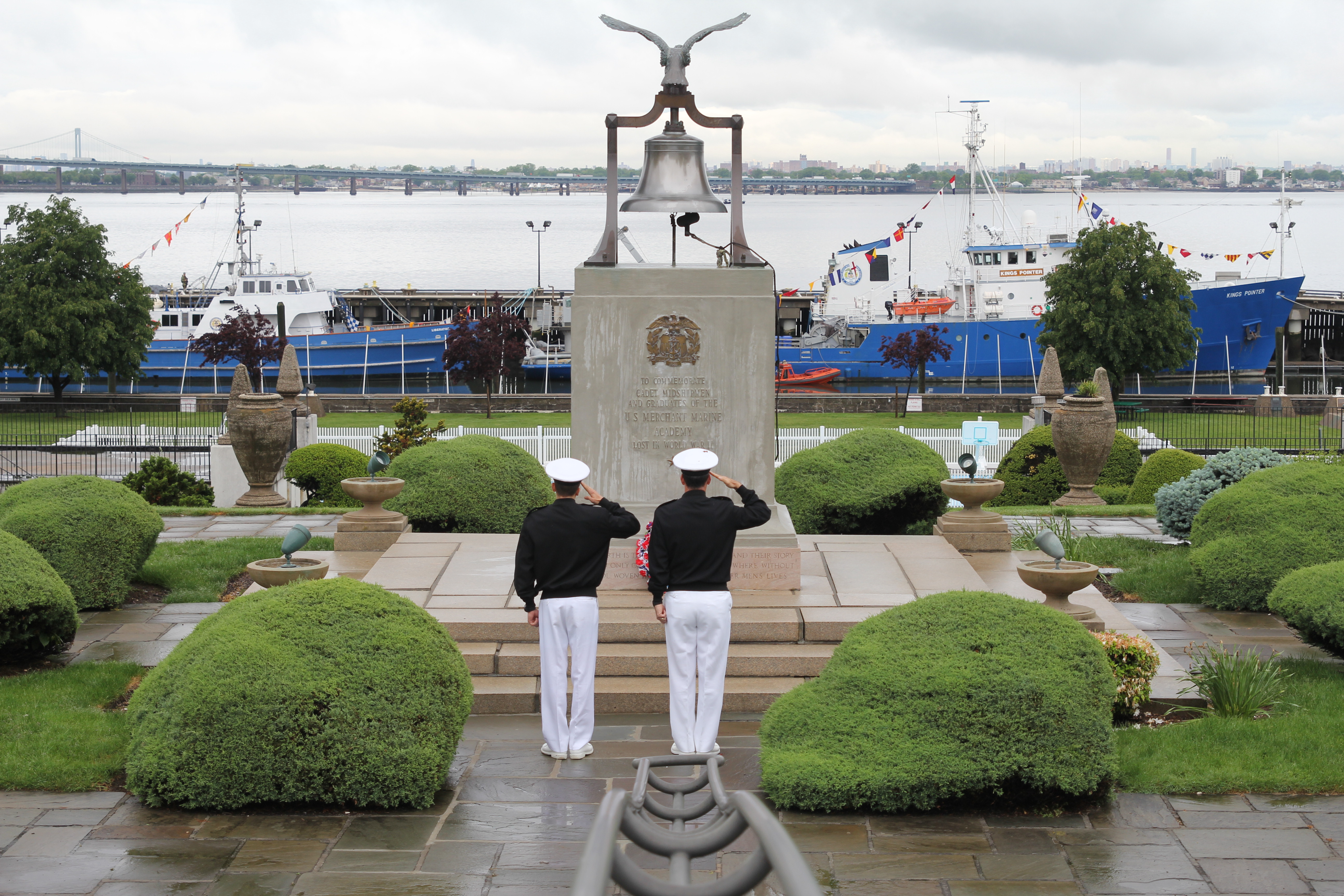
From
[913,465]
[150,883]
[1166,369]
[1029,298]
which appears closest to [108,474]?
[913,465]

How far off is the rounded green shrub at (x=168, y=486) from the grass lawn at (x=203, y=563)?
6445 millimetres

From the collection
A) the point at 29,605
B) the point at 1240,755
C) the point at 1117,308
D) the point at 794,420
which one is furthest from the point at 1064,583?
the point at 1117,308

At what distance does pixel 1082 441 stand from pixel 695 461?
12.3 metres

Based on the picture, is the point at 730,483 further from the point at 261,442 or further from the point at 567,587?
the point at 261,442

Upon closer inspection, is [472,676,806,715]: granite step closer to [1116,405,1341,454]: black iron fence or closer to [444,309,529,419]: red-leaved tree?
[1116,405,1341,454]: black iron fence

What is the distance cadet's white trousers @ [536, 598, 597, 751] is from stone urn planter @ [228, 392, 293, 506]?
1327cm

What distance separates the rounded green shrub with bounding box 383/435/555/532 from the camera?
1284 cm

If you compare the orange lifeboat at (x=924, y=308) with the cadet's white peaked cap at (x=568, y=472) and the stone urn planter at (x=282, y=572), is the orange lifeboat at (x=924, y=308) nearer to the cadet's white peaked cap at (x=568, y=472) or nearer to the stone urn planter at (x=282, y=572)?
the stone urn planter at (x=282, y=572)

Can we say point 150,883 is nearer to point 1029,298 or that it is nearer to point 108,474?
point 108,474

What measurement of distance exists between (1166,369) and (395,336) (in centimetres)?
3004

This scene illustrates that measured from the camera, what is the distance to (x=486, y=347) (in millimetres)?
43750

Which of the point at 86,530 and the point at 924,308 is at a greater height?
the point at 924,308

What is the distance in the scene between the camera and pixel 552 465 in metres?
7.30

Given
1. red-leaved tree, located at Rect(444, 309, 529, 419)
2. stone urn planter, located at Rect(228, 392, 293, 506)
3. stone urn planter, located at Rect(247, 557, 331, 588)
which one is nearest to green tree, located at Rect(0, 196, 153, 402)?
red-leaved tree, located at Rect(444, 309, 529, 419)
